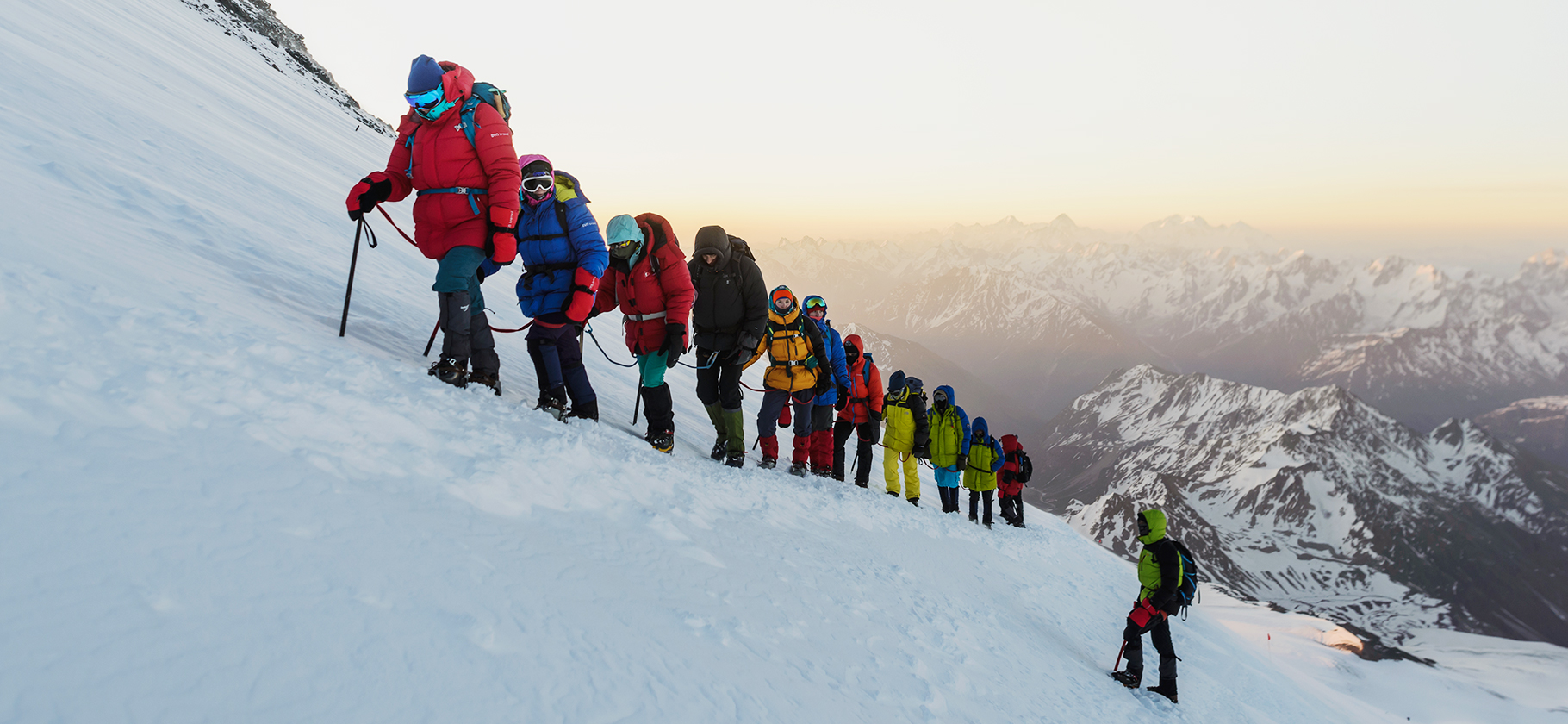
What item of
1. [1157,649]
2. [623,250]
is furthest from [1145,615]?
[623,250]

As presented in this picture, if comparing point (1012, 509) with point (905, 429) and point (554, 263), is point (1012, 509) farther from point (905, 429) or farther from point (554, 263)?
point (554, 263)

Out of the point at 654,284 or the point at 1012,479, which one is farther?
the point at 1012,479

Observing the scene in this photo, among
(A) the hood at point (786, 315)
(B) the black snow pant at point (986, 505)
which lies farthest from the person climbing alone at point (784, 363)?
(B) the black snow pant at point (986, 505)

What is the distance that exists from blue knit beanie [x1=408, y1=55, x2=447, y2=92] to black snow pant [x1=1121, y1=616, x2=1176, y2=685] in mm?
8367

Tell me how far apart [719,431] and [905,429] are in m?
4.85

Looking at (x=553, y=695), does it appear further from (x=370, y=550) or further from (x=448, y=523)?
(x=448, y=523)

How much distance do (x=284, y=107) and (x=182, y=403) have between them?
2050cm

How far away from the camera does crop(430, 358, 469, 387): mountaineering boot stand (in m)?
5.75

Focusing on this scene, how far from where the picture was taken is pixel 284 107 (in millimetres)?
19234

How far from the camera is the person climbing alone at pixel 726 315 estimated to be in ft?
26.5

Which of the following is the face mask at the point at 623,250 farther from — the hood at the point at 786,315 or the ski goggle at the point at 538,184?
the hood at the point at 786,315

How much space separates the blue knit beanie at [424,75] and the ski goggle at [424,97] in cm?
2

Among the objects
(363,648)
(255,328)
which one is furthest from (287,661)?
(255,328)

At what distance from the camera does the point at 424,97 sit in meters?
5.28
